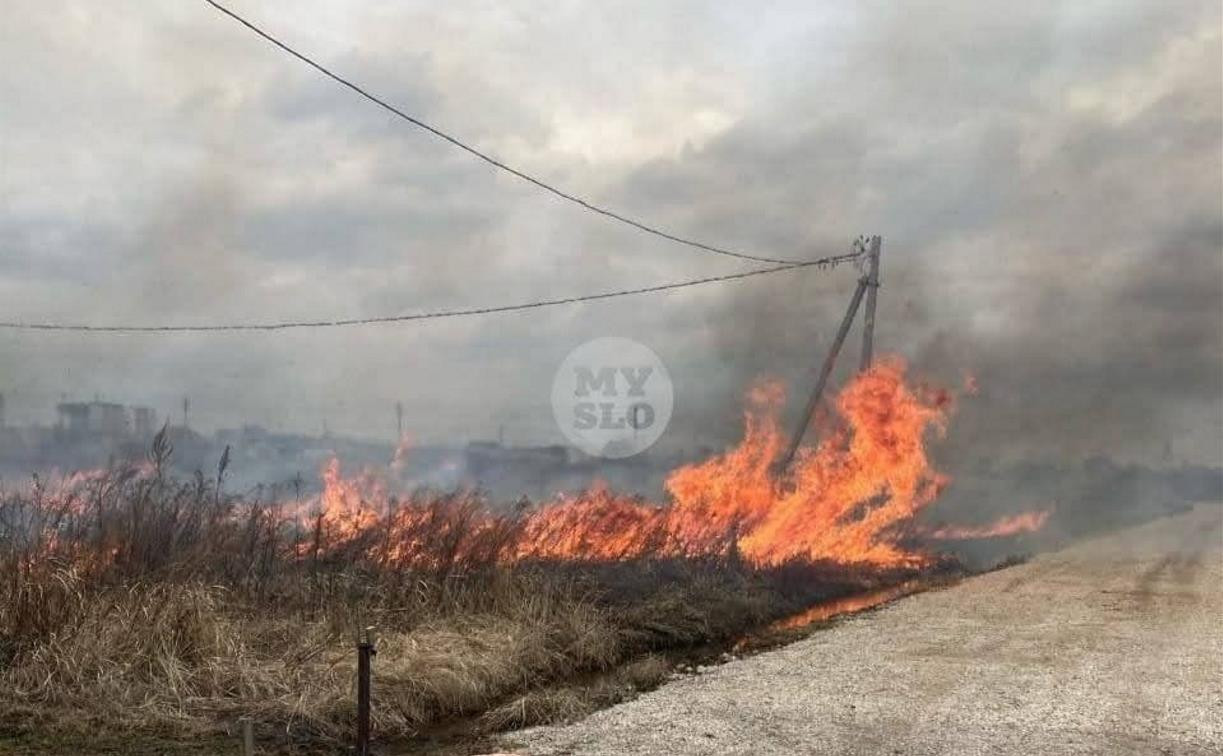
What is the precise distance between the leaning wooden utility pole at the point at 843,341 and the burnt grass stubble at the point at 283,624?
30.5 feet

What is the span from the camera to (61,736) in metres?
7.75

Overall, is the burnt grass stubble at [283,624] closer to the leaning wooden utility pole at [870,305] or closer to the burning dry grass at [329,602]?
the burning dry grass at [329,602]

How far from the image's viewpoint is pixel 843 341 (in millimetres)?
24141

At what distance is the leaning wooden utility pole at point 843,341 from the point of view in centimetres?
2345

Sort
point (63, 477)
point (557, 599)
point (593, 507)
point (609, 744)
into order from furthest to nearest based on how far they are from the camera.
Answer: point (593, 507) → point (557, 599) → point (63, 477) → point (609, 744)

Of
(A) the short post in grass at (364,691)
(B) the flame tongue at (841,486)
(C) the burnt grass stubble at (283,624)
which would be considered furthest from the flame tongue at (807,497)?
(A) the short post in grass at (364,691)

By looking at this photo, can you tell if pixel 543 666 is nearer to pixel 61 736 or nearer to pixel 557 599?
pixel 557 599

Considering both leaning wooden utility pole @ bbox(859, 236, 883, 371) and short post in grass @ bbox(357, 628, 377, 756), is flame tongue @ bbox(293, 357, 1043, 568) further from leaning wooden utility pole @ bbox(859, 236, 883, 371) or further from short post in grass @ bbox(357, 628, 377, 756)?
short post in grass @ bbox(357, 628, 377, 756)

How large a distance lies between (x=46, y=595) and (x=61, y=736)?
6.32 ft

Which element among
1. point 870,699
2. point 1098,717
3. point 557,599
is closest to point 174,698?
point 557,599

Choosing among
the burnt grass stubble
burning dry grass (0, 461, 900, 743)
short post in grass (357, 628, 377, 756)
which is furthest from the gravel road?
short post in grass (357, 628, 377, 756)

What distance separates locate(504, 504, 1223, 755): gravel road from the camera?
8398mm

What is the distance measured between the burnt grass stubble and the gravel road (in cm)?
101

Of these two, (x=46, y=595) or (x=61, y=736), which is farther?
(x=46, y=595)
